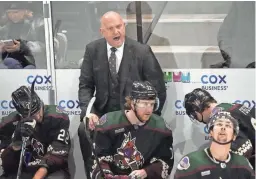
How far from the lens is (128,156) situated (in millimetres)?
3322

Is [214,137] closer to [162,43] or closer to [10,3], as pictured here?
[162,43]

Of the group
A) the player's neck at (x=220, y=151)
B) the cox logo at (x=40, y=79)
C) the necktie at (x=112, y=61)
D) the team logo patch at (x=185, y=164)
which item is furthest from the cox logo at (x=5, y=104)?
the player's neck at (x=220, y=151)

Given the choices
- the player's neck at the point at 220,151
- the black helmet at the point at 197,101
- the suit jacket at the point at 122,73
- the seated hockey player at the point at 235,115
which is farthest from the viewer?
the suit jacket at the point at 122,73

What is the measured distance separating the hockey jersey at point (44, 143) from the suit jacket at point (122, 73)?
0.65 ft

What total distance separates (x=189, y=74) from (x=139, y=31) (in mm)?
463

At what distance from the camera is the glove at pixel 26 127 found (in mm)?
3453

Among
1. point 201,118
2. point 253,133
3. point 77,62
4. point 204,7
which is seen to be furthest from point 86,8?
point 253,133

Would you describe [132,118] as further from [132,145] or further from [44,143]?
[44,143]

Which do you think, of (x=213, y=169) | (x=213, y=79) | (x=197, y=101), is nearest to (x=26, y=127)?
(x=197, y=101)

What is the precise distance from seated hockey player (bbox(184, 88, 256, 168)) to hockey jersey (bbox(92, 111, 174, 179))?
263 millimetres

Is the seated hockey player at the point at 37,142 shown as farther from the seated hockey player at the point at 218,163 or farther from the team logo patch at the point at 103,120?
the seated hockey player at the point at 218,163

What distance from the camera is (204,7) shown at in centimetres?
409

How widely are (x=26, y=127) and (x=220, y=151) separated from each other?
4.00ft

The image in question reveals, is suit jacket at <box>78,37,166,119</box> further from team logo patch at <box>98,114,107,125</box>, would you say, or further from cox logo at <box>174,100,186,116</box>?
cox logo at <box>174,100,186,116</box>
